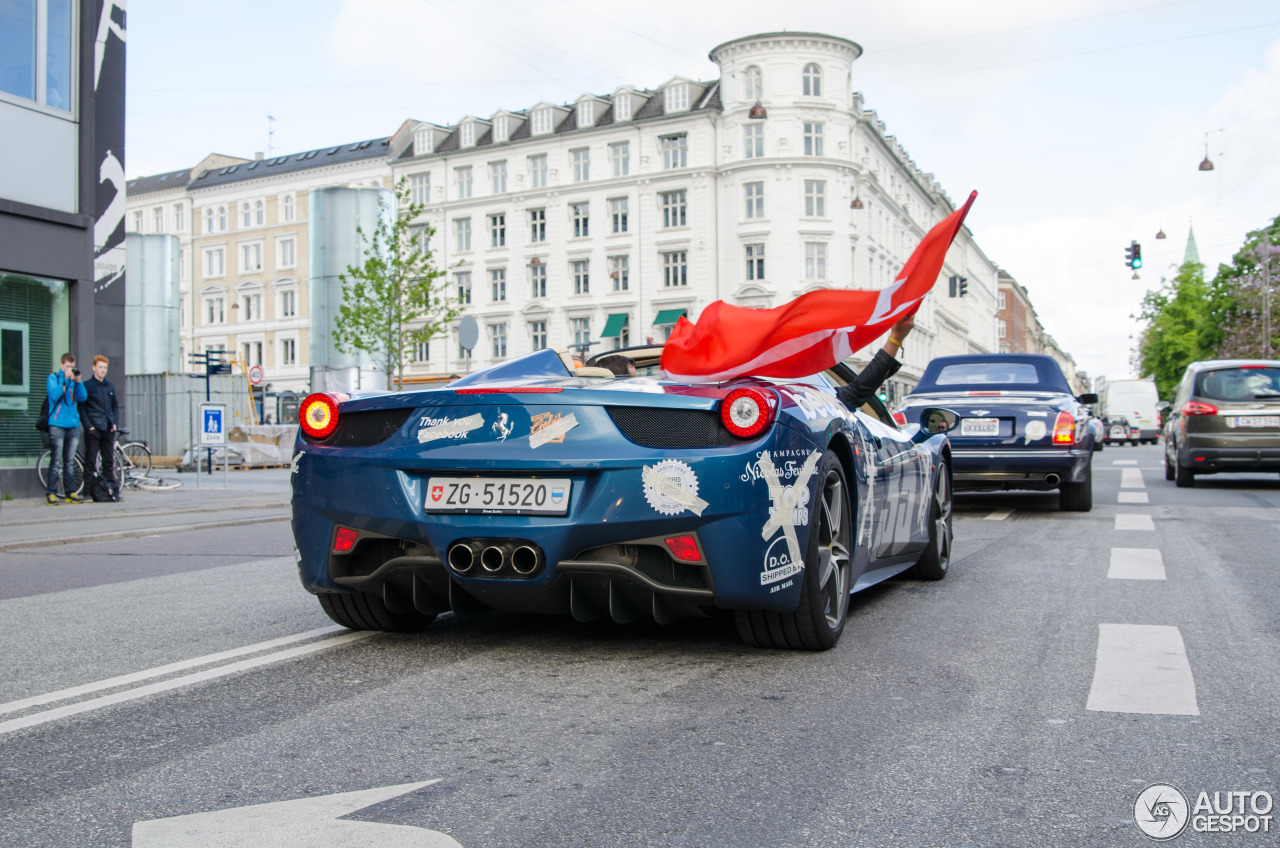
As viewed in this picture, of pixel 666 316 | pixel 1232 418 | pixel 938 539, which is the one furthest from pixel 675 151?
pixel 938 539

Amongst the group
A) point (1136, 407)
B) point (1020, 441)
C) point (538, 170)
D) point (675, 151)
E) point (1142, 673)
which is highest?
point (538, 170)

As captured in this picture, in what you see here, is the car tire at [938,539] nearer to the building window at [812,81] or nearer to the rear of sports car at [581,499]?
the rear of sports car at [581,499]

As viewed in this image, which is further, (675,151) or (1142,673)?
(675,151)

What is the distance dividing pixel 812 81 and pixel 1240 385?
1725 inches

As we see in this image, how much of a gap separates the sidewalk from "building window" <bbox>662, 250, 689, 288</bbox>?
42147mm

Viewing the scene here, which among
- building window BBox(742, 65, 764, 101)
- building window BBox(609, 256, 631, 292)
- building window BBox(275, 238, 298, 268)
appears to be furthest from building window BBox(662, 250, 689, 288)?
building window BBox(275, 238, 298, 268)

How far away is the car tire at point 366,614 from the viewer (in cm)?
475

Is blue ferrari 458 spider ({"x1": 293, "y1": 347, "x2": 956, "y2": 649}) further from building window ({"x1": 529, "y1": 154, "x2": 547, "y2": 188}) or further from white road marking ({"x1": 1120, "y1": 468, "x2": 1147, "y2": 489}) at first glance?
building window ({"x1": 529, "y1": 154, "x2": 547, "y2": 188})

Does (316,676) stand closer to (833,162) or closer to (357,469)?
(357,469)

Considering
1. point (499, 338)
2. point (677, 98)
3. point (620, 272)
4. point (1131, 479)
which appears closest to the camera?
point (1131, 479)

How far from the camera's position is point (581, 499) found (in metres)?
3.91

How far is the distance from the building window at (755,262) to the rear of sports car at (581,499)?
53.2 meters

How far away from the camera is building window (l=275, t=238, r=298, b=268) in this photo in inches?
2707

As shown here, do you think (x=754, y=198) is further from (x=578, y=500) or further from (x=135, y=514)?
(x=578, y=500)
